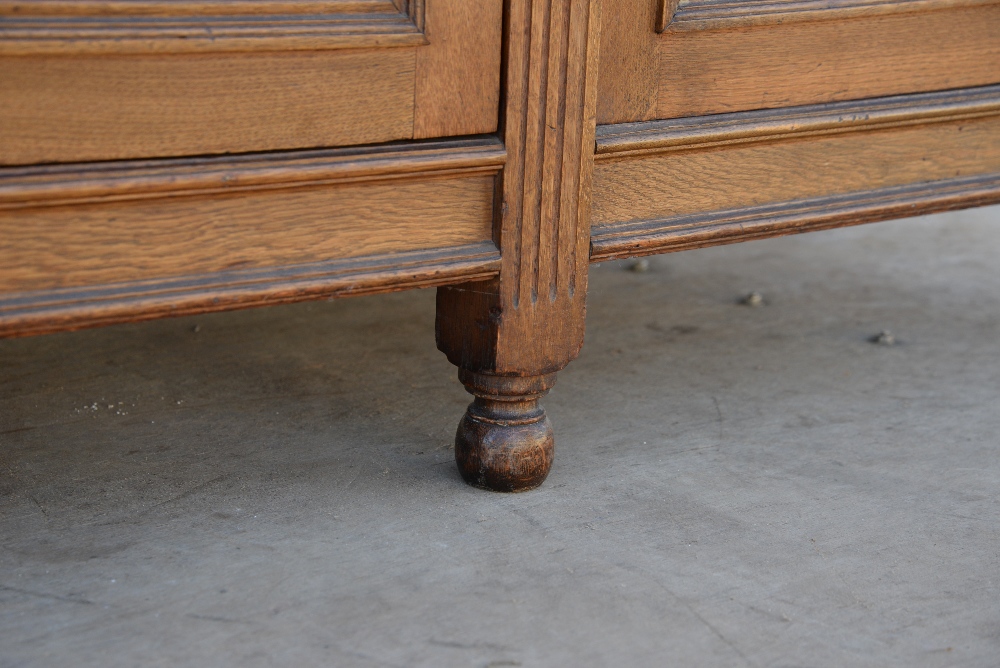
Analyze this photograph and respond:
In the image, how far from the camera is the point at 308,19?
1.34 meters

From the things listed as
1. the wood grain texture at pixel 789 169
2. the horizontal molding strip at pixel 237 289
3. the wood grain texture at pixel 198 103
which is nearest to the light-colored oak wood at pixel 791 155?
the wood grain texture at pixel 789 169

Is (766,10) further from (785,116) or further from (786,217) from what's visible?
(786,217)

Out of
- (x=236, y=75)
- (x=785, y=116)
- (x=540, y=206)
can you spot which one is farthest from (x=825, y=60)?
(x=236, y=75)

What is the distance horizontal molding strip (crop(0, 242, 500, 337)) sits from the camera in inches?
49.3

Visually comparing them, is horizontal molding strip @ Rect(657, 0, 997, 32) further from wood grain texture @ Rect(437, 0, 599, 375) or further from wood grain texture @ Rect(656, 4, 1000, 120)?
wood grain texture @ Rect(437, 0, 599, 375)

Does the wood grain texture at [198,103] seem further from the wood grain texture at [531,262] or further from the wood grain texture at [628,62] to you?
the wood grain texture at [628,62]

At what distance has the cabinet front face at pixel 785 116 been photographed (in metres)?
1.59

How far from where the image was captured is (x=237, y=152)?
4.40ft

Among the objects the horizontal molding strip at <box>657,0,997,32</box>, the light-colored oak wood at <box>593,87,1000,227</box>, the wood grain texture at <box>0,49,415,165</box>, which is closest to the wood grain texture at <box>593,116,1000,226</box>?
the light-colored oak wood at <box>593,87,1000,227</box>

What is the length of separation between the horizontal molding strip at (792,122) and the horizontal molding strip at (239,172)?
0.21 m

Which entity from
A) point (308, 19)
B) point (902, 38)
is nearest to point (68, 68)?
point (308, 19)

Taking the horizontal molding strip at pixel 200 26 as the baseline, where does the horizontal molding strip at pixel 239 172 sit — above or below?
below

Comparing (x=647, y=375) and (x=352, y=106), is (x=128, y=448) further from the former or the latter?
(x=647, y=375)

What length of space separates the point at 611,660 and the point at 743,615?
0.67ft
